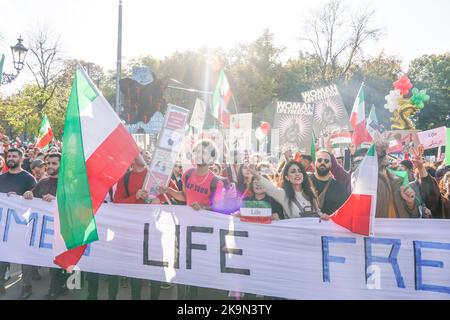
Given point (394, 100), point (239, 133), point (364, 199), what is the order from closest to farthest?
point (364, 199)
point (239, 133)
point (394, 100)

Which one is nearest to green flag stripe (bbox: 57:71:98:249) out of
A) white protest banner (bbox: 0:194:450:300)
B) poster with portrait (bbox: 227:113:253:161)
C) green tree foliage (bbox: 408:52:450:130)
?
white protest banner (bbox: 0:194:450:300)

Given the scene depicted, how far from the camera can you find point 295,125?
875 centimetres

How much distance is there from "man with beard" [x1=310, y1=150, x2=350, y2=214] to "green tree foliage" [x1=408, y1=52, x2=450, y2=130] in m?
39.2

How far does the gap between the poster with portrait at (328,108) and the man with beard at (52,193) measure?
220 inches

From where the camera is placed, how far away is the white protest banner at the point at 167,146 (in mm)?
4469

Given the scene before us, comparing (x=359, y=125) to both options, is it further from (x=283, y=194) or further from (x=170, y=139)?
(x=170, y=139)

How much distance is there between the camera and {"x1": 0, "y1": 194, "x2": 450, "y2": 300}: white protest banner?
13.3 feet

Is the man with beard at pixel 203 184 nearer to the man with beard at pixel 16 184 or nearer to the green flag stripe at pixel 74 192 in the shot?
the green flag stripe at pixel 74 192

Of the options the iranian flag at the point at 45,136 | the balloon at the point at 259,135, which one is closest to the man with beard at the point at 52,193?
the iranian flag at the point at 45,136

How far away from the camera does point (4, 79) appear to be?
9.82 m

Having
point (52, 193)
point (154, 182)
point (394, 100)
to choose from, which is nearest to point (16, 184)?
point (52, 193)

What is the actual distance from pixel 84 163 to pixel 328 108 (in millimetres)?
6350
